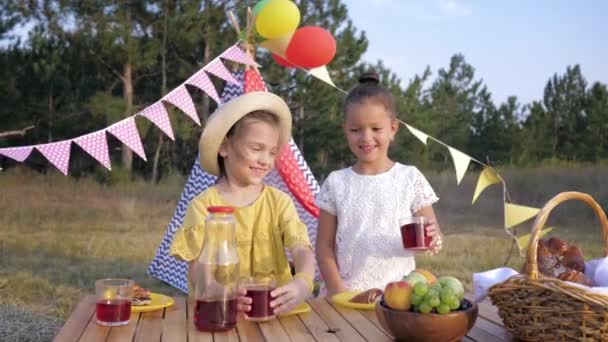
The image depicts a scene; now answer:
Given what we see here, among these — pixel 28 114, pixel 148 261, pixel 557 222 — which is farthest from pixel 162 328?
pixel 28 114

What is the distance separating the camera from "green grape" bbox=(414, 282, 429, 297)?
66.0 inches

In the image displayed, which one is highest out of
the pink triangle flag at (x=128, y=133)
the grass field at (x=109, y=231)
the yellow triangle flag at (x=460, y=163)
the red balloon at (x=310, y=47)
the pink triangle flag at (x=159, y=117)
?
the red balloon at (x=310, y=47)

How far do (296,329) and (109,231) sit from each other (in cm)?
825

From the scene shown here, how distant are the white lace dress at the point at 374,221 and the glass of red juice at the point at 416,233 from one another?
1.46 ft

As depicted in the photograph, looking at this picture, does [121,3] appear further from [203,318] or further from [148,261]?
[203,318]

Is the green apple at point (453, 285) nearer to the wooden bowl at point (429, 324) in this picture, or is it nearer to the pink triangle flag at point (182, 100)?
the wooden bowl at point (429, 324)

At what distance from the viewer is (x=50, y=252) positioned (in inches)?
306

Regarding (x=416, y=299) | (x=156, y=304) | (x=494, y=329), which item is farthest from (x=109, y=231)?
(x=416, y=299)

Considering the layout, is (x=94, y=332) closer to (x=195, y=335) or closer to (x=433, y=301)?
(x=195, y=335)

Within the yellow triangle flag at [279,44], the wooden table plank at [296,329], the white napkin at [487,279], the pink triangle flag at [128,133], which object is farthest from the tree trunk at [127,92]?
the white napkin at [487,279]

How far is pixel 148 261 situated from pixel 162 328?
557cm

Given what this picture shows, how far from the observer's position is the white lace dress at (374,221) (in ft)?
10.3

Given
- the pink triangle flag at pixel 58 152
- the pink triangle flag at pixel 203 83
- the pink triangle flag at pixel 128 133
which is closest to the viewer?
the pink triangle flag at pixel 58 152

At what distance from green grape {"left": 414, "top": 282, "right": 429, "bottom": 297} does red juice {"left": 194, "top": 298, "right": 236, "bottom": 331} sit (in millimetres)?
520
